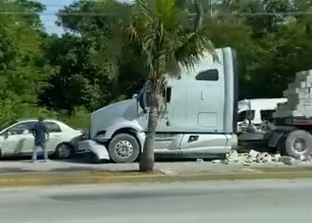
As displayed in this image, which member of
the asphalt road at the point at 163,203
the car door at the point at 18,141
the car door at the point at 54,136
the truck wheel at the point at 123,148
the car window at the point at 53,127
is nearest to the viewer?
the asphalt road at the point at 163,203

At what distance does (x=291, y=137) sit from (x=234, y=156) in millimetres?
1989

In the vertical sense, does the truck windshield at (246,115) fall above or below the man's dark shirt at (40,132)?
above

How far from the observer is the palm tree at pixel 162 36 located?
20422mm

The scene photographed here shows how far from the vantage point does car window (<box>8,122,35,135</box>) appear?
90.2 ft

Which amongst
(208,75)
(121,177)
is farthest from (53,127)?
(121,177)

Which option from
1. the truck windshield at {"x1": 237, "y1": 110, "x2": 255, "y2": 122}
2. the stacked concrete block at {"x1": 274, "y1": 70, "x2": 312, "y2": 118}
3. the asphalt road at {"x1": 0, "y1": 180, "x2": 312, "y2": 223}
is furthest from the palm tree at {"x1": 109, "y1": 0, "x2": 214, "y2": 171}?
the truck windshield at {"x1": 237, "y1": 110, "x2": 255, "y2": 122}

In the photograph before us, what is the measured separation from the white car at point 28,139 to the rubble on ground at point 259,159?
5183mm

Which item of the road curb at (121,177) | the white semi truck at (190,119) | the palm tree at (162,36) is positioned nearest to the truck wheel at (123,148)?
the white semi truck at (190,119)

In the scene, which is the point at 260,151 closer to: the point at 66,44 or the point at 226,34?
the point at 226,34

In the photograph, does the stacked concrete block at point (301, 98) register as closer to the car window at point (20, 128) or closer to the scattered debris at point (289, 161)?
the scattered debris at point (289, 161)

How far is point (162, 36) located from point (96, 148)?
5.61m

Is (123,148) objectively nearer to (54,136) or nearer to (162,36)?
(54,136)

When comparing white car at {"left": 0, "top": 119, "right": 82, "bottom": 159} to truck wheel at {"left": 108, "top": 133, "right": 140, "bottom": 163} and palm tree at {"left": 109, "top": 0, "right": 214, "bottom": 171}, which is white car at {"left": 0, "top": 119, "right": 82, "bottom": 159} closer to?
A: truck wheel at {"left": 108, "top": 133, "right": 140, "bottom": 163}

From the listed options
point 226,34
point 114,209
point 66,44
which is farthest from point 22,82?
point 114,209
